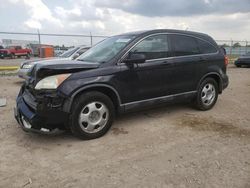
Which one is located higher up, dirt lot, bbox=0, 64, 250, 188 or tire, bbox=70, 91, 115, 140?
tire, bbox=70, 91, 115, 140

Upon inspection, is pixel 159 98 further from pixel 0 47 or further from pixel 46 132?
pixel 0 47

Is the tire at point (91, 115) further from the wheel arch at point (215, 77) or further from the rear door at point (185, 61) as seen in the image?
the wheel arch at point (215, 77)

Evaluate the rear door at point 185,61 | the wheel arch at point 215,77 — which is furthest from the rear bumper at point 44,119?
the wheel arch at point 215,77

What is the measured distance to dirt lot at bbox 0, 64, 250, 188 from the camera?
3395 millimetres

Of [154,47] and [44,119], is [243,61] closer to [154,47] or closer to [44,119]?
[154,47]

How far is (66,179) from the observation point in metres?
3.43

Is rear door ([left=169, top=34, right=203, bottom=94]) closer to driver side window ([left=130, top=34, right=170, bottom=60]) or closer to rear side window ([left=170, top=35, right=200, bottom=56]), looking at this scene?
rear side window ([left=170, top=35, right=200, bottom=56])

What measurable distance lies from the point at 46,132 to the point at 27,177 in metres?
0.94

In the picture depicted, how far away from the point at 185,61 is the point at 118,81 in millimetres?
1698

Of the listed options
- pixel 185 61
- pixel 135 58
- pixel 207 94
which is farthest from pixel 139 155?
pixel 207 94

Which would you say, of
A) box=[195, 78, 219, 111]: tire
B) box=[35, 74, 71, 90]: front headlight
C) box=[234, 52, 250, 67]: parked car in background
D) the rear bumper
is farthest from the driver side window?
box=[234, 52, 250, 67]: parked car in background

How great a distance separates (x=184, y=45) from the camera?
19.5 feet

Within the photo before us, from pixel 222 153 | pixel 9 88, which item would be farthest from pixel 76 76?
pixel 9 88

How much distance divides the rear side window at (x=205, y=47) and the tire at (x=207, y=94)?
0.62 m
